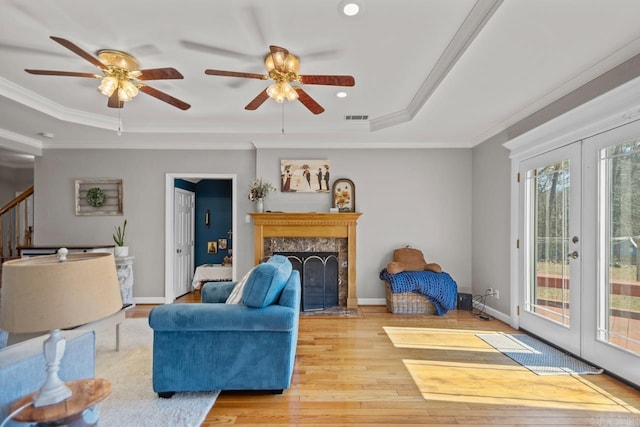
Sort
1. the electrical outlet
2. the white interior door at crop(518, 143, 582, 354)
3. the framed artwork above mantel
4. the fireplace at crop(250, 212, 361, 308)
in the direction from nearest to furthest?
1. the white interior door at crop(518, 143, 582, 354)
2. the electrical outlet
3. the fireplace at crop(250, 212, 361, 308)
4. the framed artwork above mantel

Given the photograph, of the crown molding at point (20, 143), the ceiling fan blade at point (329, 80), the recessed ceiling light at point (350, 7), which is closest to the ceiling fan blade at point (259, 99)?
the ceiling fan blade at point (329, 80)

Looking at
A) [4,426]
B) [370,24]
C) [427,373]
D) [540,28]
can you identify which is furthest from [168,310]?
[540,28]

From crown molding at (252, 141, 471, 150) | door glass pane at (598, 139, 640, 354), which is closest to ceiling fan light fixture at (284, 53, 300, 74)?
crown molding at (252, 141, 471, 150)

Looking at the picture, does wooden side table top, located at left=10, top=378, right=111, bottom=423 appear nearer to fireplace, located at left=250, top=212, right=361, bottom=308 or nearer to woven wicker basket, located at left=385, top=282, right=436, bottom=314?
fireplace, located at left=250, top=212, right=361, bottom=308

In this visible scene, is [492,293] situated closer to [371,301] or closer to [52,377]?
[371,301]

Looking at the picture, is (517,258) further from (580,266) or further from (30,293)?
(30,293)

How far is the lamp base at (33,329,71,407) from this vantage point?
1.11 metres

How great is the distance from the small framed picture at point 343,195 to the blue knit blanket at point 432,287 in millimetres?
1263

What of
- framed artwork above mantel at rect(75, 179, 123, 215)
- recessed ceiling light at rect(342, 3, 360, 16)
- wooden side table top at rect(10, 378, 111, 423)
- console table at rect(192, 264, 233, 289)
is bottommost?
console table at rect(192, 264, 233, 289)

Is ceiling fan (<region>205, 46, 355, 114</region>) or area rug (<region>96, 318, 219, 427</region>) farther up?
ceiling fan (<region>205, 46, 355, 114</region>)

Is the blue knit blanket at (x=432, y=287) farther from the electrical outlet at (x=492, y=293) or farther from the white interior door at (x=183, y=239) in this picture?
the white interior door at (x=183, y=239)

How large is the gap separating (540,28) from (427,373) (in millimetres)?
2673

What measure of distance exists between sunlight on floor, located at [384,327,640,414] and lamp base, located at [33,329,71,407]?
7.06ft

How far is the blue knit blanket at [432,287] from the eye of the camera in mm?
4242
